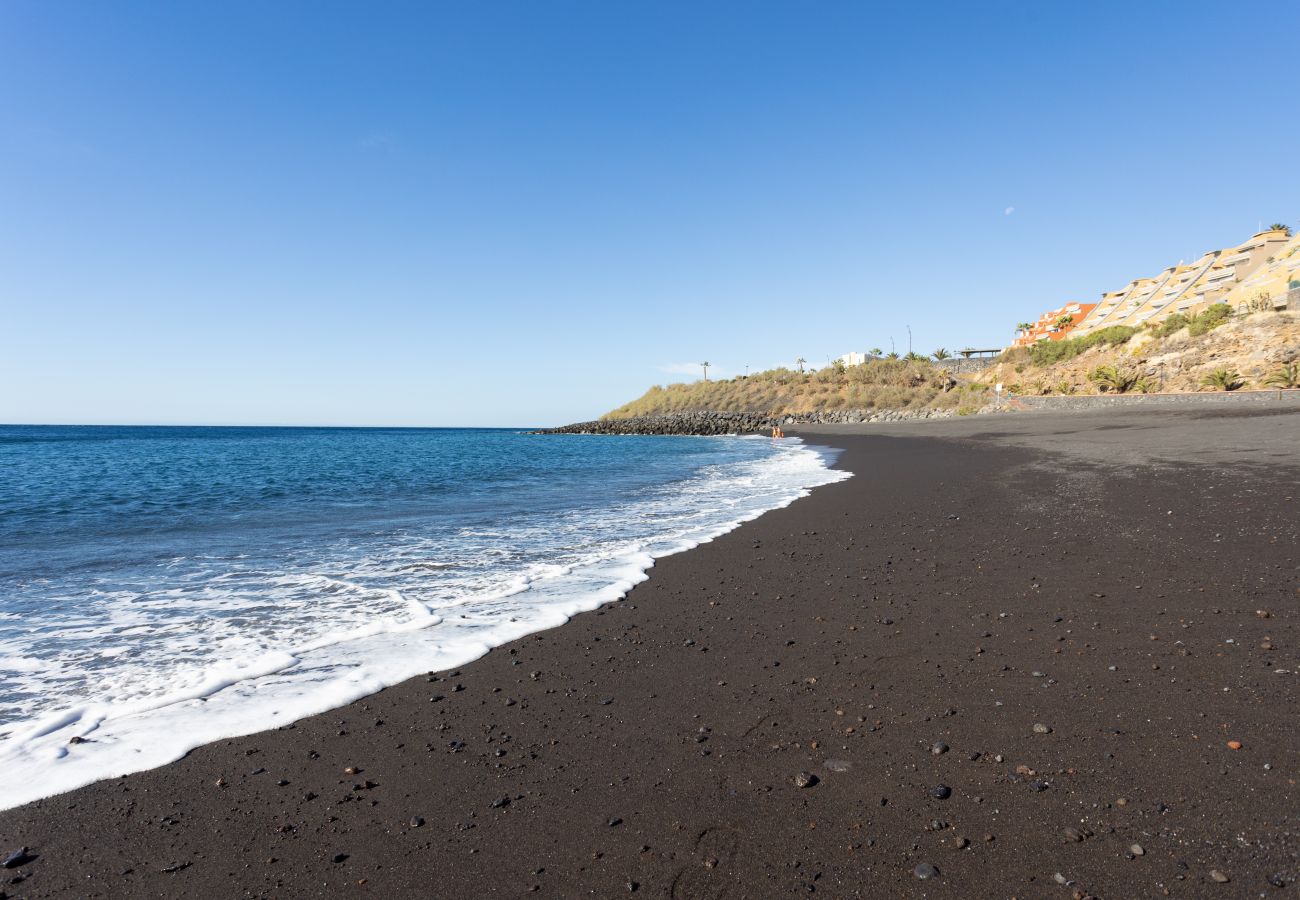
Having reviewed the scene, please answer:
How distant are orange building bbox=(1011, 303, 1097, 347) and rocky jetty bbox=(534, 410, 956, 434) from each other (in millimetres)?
23667

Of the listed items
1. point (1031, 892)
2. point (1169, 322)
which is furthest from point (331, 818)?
point (1169, 322)

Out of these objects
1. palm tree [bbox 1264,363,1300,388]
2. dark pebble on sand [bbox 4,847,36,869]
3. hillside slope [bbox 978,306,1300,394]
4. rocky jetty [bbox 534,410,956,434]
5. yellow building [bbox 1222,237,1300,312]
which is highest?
yellow building [bbox 1222,237,1300,312]

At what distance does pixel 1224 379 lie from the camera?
29.9 m

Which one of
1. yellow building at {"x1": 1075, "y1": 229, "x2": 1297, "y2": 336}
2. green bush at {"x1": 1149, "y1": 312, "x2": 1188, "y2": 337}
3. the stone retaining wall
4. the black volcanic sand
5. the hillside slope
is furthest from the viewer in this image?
yellow building at {"x1": 1075, "y1": 229, "x2": 1297, "y2": 336}

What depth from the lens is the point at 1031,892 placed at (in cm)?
229

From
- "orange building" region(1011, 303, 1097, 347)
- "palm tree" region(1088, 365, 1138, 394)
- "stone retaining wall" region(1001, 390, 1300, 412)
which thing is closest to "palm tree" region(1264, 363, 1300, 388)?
"stone retaining wall" region(1001, 390, 1300, 412)

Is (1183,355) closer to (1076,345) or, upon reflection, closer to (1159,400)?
(1159,400)

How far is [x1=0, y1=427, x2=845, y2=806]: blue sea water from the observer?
4.10 meters

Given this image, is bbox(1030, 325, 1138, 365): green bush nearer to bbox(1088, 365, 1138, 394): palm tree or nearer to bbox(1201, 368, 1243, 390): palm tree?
bbox(1088, 365, 1138, 394): palm tree

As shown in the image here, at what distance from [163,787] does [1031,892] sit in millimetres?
4056

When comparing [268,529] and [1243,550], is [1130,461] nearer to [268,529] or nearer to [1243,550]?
[1243,550]

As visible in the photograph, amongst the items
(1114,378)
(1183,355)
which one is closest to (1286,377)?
(1183,355)

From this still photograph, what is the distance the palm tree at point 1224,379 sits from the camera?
3012 centimetres

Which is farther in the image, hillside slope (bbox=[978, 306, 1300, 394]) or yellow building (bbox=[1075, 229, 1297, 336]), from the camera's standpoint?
yellow building (bbox=[1075, 229, 1297, 336])
